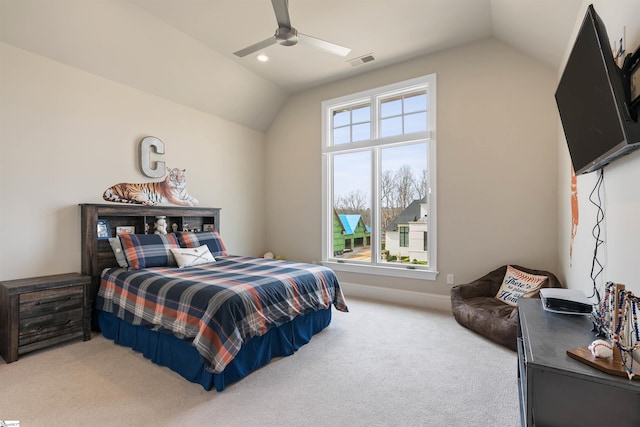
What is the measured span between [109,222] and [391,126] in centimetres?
377

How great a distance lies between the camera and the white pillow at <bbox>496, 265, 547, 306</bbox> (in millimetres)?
3088

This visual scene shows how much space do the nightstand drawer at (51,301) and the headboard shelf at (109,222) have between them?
272 mm

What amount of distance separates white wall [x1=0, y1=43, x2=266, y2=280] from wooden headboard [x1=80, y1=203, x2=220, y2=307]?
0.17 metres

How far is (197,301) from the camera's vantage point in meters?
2.23

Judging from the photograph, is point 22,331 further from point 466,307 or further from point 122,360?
point 466,307

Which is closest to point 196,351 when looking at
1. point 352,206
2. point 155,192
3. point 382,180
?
point 155,192

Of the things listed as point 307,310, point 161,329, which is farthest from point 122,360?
point 307,310

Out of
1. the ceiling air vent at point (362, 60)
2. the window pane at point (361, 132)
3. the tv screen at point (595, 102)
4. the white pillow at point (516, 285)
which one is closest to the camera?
the tv screen at point (595, 102)

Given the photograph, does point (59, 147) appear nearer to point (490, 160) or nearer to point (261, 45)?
point (261, 45)

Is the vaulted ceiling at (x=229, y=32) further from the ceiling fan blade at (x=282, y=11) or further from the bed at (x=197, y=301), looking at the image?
the bed at (x=197, y=301)

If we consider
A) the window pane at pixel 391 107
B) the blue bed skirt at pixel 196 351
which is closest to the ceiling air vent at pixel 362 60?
the window pane at pixel 391 107

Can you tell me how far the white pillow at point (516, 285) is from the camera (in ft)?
10.1

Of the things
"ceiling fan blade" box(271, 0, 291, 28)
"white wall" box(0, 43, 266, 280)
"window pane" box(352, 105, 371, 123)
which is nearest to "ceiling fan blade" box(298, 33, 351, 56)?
"ceiling fan blade" box(271, 0, 291, 28)

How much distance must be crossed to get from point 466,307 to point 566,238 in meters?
1.13
